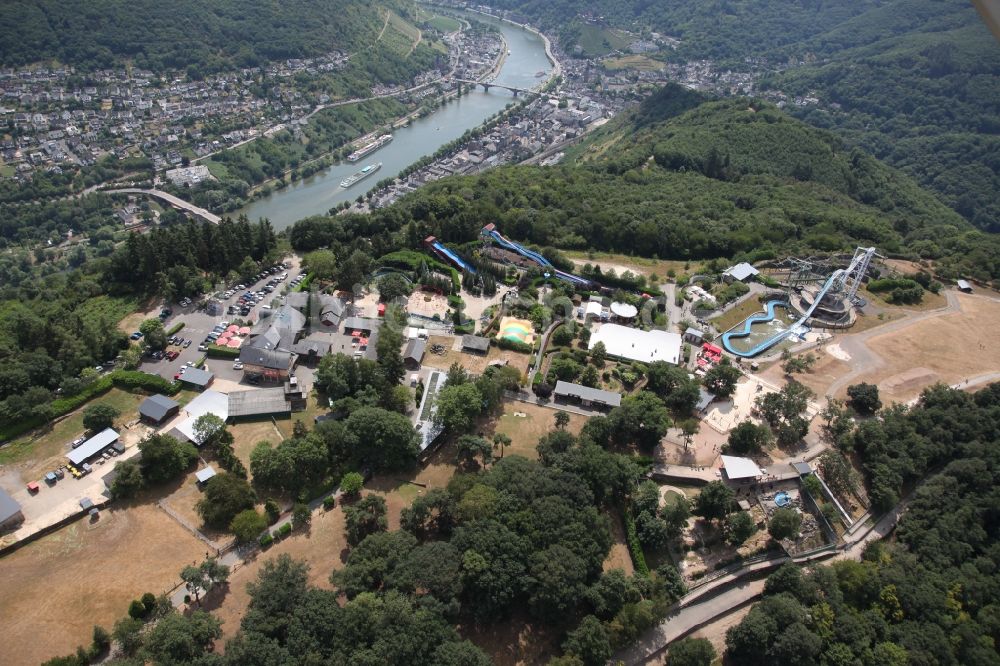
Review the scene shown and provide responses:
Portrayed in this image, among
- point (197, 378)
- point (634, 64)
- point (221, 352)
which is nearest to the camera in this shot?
point (197, 378)

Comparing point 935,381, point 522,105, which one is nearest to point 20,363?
point 935,381

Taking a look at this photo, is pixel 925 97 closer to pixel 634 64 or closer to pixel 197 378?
pixel 634 64

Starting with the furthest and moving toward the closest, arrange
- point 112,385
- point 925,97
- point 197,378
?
point 925,97, point 197,378, point 112,385

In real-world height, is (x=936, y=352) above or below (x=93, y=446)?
above

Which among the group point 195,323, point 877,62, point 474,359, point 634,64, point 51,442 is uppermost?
point 877,62

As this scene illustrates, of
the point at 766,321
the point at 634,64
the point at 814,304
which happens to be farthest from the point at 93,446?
the point at 634,64

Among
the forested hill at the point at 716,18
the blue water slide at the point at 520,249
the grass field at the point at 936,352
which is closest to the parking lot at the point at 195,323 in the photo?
the blue water slide at the point at 520,249

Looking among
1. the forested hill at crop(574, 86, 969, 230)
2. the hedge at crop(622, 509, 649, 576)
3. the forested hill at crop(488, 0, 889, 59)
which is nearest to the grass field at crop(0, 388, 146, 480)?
the hedge at crop(622, 509, 649, 576)
